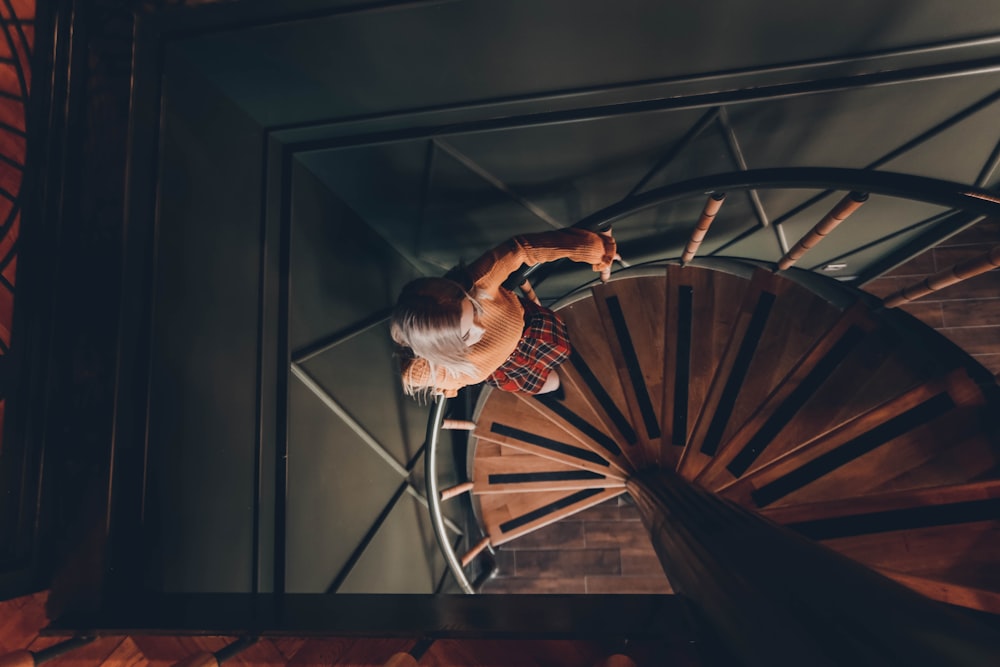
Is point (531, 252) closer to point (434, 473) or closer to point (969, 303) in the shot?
point (434, 473)

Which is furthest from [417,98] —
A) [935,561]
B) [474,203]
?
[935,561]

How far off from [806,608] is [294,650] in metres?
1.08

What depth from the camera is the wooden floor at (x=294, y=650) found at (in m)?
1.06

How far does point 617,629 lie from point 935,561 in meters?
1.01

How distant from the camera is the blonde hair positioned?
1.58 meters

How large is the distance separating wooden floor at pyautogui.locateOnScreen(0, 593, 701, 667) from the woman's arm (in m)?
1.07

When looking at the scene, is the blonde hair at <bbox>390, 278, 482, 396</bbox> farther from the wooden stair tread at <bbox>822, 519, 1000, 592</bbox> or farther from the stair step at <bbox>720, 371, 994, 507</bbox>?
the stair step at <bbox>720, 371, 994, 507</bbox>

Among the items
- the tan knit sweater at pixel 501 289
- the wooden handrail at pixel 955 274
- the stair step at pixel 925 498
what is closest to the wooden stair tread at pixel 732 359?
the wooden handrail at pixel 955 274

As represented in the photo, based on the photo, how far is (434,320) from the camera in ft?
5.16

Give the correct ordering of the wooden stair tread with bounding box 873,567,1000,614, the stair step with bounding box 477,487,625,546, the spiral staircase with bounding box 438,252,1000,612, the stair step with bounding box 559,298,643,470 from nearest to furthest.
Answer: the wooden stair tread with bounding box 873,567,1000,614 → the spiral staircase with bounding box 438,252,1000,612 → the stair step with bounding box 559,298,643,470 → the stair step with bounding box 477,487,625,546

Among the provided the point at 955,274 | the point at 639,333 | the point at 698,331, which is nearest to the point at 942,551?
the point at 955,274

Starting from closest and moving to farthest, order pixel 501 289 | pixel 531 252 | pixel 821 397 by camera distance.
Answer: pixel 531 252, pixel 501 289, pixel 821 397

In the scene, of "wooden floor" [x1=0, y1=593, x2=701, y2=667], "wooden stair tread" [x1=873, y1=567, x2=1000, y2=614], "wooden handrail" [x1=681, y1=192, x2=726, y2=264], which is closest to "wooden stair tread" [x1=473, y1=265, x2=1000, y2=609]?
"wooden handrail" [x1=681, y1=192, x2=726, y2=264]

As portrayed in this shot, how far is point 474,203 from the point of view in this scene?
2.70 meters
